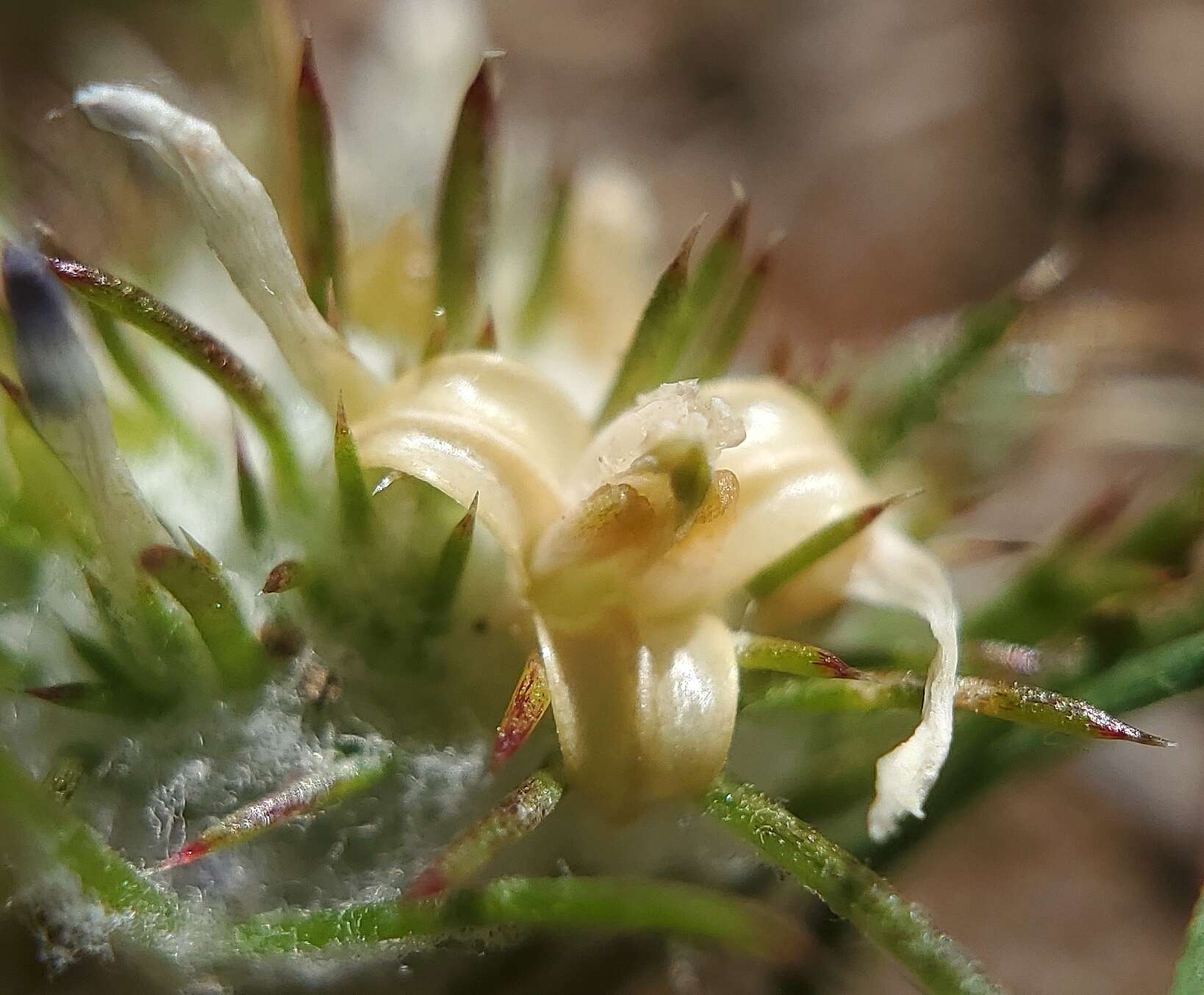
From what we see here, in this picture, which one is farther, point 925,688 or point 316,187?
point 316,187

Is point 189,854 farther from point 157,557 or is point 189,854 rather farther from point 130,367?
point 130,367

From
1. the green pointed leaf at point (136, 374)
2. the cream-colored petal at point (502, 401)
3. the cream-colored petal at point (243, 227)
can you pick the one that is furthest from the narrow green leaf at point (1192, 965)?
the green pointed leaf at point (136, 374)

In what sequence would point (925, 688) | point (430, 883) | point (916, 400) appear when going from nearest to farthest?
point (430, 883), point (925, 688), point (916, 400)

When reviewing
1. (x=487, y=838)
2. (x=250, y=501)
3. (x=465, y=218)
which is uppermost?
(x=465, y=218)

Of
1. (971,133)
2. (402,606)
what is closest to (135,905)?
(402,606)

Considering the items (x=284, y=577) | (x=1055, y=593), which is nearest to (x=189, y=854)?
(x=284, y=577)

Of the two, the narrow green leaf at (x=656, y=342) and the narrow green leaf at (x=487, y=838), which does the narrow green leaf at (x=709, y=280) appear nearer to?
the narrow green leaf at (x=656, y=342)

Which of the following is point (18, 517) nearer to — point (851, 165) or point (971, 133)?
point (851, 165)

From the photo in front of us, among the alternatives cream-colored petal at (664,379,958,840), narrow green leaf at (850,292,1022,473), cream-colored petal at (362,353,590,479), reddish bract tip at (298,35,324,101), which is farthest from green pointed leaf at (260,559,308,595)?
narrow green leaf at (850,292,1022,473)
